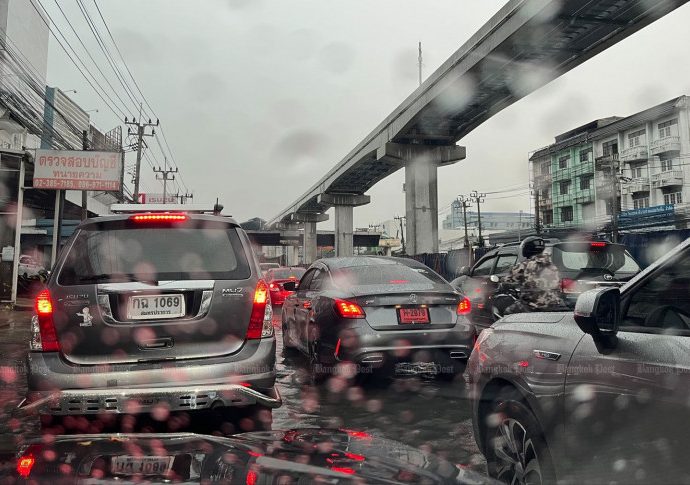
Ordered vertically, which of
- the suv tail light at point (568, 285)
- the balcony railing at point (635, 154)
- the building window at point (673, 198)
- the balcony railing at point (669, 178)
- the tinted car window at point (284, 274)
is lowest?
the suv tail light at point (568, 285)

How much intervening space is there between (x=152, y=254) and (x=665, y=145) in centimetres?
5799

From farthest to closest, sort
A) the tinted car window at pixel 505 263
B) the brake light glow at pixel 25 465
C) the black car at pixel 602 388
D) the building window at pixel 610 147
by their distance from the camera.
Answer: the building window at pixel 610 147 < the tinted car window at pixel 505 263 < the black car at pixel 602 388 < the brake light glow at pixel 25 465

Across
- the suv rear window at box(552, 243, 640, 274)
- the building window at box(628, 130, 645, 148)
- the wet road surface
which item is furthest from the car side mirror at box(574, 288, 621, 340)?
the building window at box(628, 130, 645, 148)

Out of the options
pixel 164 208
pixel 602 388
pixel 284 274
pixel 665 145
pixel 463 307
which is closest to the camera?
pixel 602 388

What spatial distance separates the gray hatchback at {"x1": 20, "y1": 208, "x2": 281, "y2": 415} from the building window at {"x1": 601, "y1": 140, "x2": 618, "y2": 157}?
6129 centimetres

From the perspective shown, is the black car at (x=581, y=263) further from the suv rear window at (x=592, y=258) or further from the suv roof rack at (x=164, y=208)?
the suv roof rack at (x=164, y=208)

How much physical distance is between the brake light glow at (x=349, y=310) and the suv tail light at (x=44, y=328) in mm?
2839

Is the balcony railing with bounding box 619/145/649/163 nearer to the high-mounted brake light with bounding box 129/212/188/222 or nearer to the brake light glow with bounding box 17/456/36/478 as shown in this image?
the high-mounted brake light with bounding box 129/212/188/222

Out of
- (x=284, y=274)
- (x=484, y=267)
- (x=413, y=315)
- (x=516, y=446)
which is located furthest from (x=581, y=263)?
(x=284, y=274)

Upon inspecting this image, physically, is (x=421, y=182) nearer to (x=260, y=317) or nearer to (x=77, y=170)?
(x=77, y=170)

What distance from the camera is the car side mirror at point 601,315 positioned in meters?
2.35

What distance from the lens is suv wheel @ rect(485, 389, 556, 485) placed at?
2554mm

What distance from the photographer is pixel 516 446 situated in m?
2.78

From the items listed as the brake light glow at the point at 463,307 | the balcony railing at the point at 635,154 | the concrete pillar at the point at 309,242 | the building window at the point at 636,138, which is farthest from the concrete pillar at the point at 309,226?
the brake light glow at the point at 463,307
